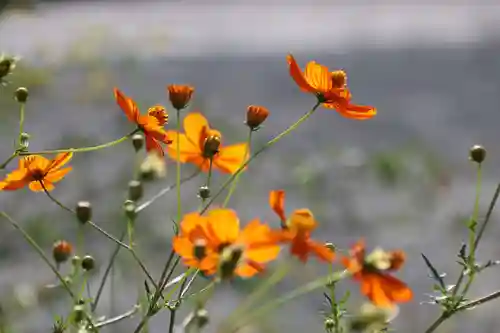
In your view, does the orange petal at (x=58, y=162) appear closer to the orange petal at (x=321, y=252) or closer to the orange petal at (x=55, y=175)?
the orange petal at (x=55, y=175)

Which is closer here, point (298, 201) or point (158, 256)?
point (158, 256)

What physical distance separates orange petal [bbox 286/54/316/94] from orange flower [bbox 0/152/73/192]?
188mm

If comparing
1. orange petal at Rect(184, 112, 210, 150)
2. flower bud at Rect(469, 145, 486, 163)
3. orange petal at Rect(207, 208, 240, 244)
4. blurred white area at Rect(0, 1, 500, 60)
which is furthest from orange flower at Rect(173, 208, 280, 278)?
blurred white area at Rect(0, 1, 500, 60)

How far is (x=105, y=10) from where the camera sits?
663cm

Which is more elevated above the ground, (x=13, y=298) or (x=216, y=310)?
(x=13, y=298)

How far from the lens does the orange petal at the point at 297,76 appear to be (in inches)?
32.9

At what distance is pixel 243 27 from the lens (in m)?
6.16

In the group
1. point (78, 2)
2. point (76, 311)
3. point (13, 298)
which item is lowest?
point (78, 2)

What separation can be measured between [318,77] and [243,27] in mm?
5348

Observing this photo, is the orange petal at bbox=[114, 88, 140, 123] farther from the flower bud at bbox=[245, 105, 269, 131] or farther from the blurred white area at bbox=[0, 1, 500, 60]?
the blurred white area at bbox=[0, 1, 500, 60]

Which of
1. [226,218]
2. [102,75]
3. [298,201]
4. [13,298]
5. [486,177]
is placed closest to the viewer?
[226,218]

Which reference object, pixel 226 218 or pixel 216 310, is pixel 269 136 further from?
pixel 226 218

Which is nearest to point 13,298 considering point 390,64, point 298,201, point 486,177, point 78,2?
point 298,201

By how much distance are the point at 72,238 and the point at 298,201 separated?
28.7 inches
